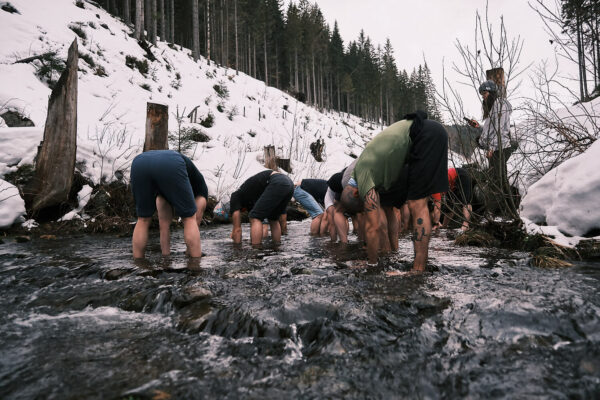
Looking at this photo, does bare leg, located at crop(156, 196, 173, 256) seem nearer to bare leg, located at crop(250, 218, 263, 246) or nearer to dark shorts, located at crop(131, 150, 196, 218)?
dark shorts, located at crop(131, 150, 196, 218)

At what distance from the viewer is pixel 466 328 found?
1.62m

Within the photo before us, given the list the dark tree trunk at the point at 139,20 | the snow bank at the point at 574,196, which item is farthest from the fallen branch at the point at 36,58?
the snow bank at the point at 574,196

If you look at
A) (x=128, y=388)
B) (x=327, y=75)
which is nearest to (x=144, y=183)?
(x=128, y=388)

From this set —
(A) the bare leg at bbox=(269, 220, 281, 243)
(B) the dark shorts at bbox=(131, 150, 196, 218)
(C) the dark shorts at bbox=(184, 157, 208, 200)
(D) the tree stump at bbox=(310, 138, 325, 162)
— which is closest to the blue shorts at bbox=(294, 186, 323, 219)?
(A) the bare leg at bbox=(269, 220, 281, 243)

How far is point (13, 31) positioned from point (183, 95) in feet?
20.9

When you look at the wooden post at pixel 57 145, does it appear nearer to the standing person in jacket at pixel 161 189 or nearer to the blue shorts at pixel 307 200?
the standing person in jacket at pixel 161 189

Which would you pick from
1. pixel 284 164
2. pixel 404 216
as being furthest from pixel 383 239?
pixel 284 164

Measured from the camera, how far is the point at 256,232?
4.80m

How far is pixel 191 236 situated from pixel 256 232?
137cm

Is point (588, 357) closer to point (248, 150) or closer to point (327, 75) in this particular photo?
point (248, 150)

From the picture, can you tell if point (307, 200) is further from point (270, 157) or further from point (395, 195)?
point (270, 157)

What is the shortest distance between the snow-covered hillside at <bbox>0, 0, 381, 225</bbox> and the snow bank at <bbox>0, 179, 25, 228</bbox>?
0.09 meters

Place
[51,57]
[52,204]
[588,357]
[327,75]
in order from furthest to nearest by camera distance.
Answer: [327,75] → [51,57] → [52,204] → [588,357]

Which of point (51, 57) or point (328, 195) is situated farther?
point (51, 57)
